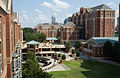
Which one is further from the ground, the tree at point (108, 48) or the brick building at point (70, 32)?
the brick building at point (70, 32)

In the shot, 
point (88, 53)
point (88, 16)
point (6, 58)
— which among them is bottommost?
point (88, 53)

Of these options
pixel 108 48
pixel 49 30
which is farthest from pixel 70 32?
pixel 108 48

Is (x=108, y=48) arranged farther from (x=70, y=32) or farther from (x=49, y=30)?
(x=49, y=30)

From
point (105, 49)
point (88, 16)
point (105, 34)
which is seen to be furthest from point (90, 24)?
point (105, 49)

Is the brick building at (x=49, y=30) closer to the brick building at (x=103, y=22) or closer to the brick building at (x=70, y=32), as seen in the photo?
the brick building at (x=70, y=32)

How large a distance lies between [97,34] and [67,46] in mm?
17635

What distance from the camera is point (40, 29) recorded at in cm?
8325

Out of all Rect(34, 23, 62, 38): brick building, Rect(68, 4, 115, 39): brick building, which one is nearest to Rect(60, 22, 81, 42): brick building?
Rect(68, 4, 115, 39): brick building

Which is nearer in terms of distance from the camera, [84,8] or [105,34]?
[105,34]

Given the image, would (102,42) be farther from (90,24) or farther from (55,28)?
(55,28)

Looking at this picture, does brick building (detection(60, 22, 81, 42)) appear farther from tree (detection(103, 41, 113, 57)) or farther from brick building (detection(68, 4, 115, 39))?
tree (detection(103, 41, 113, 57))

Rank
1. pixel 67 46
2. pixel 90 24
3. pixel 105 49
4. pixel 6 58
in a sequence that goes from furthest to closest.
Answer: pixel 90 24 → pixel 67 46 → pixel 105 49 → pixel 6 58

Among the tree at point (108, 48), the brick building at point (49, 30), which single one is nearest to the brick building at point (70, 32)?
the brick building at point (49, 30)

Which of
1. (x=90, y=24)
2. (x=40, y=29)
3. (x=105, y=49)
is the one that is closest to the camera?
(x=105, y=49)
